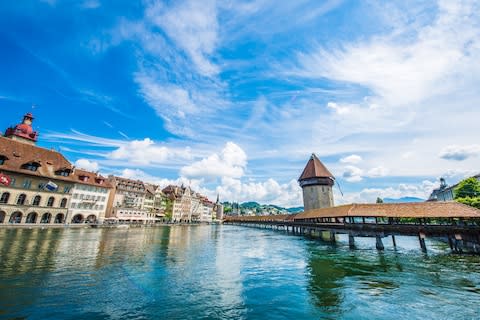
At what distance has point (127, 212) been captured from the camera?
63219mm

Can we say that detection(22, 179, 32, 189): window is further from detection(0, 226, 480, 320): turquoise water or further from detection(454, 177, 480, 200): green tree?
detection(454, 177, 480, 200): green tree

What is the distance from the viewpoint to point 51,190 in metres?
41.5

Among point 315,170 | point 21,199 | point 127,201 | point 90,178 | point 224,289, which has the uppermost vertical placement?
point 315,170

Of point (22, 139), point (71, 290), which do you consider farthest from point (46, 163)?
point (71, 290)

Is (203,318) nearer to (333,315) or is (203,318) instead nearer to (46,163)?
(333,315)

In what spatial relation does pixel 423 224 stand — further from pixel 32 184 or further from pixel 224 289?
pixel 32 184

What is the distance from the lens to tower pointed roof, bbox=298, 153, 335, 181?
5900 cm

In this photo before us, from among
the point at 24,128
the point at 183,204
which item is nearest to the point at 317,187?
the point at 183,204

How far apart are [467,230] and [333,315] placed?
1938cm

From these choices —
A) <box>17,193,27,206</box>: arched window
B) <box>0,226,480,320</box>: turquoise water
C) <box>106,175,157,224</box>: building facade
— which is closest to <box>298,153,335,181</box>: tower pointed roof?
<box>0,226,480,320</box>: turquoise water

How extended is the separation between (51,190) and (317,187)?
54.1 m

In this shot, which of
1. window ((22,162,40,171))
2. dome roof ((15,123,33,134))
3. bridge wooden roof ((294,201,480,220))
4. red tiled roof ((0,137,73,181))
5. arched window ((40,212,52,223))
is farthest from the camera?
dome roof ((15,123,33,134))

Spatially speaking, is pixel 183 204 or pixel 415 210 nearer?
pixel 415 210

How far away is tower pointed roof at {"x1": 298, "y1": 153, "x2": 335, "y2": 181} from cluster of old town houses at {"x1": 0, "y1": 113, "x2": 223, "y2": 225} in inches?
1803
